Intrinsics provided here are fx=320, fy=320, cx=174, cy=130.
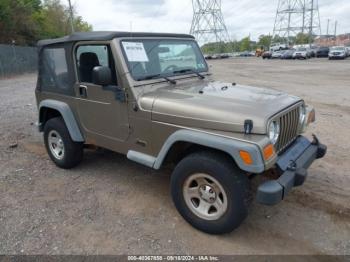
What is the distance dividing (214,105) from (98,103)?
1.64 meters

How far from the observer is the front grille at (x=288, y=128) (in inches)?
130

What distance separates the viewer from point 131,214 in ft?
12.5

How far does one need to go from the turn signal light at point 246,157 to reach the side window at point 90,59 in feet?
5.91

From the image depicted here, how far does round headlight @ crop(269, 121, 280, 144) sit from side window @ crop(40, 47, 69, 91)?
2.93m

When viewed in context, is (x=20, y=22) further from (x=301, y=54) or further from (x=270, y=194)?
(x=301, y=54)

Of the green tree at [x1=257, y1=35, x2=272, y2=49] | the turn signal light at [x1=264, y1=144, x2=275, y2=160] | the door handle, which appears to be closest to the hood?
the turn signal light at [x1=264, y1=144, x2=275, y2=160]

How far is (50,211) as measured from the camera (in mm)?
3887

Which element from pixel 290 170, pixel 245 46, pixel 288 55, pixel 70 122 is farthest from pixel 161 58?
pixel 245 46

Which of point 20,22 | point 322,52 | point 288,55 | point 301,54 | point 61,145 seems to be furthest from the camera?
point 322,52

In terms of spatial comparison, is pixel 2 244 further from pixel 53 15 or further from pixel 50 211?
pixel 53 15

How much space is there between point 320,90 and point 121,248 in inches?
474

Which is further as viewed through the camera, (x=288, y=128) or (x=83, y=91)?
(x=83, y=91)

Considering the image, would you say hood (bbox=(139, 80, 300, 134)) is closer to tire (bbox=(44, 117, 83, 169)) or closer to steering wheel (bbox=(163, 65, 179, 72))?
steering wheel (bbox=(163, 65, 179, 72))

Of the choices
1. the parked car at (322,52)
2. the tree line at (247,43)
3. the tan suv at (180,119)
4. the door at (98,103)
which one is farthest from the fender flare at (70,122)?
the parked car at (322,52)
